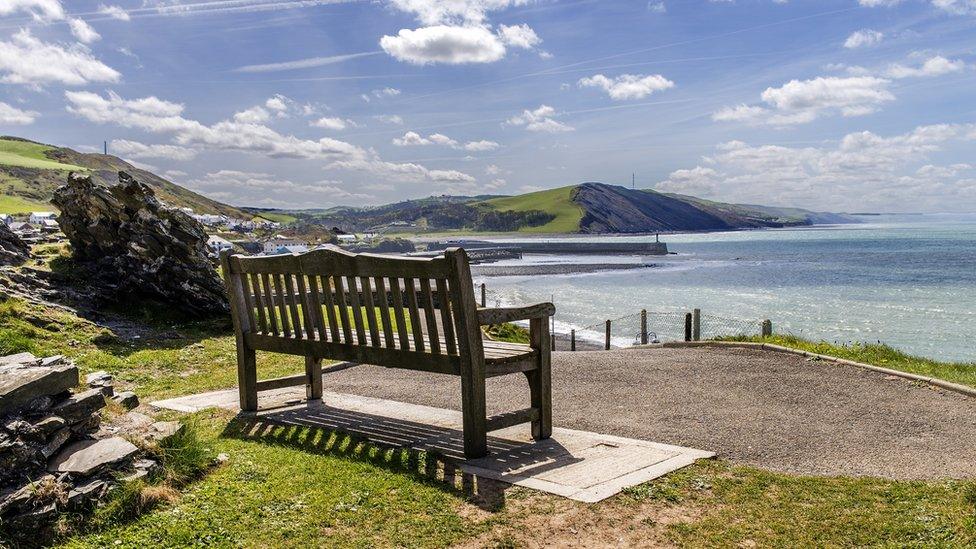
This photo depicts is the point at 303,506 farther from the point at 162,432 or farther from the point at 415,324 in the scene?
the point at 415,324

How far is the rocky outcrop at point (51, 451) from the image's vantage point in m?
4.46

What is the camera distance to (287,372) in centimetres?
1149

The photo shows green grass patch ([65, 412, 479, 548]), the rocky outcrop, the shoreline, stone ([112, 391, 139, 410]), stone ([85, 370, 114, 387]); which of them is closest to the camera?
the rocky outcrop

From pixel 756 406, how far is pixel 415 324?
16.6 feet

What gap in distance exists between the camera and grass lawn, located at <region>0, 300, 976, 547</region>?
4582 millimetres

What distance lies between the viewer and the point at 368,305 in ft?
21.6

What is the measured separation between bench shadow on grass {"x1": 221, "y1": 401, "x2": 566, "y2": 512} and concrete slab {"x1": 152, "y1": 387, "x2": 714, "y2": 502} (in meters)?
0.01

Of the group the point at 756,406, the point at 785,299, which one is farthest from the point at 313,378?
the point at 785,299

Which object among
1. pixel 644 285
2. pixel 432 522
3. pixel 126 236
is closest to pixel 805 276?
pixel 644 285

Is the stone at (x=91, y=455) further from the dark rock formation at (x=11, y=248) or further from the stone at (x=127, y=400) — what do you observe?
the dark rock formation at (x=11, y=248)

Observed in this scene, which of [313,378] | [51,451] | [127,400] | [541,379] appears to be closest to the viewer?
[51,451]

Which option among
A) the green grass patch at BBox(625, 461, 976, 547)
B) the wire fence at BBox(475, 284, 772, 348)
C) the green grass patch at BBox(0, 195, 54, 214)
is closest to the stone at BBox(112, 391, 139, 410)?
the green grass patch at BBox(625, 461, 976, 547)

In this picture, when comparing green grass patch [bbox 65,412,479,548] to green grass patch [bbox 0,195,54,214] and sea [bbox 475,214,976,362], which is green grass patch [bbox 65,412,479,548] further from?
green grass patch [bbox 0,195,54,214]

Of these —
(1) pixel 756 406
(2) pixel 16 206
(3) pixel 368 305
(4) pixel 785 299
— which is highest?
(2) pixel 16 206
